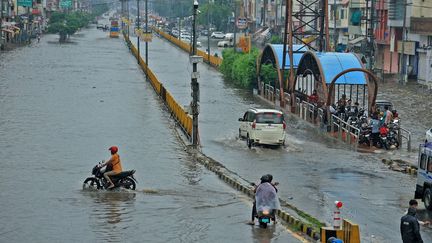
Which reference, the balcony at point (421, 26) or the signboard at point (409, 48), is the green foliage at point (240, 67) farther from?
the signboard at point (409, 48)

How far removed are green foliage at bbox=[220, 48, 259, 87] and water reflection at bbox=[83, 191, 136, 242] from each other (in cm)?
3777

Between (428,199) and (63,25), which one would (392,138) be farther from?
(63,25)

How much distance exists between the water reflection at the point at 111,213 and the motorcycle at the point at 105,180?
1.12 ft

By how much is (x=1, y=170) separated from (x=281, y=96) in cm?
2484

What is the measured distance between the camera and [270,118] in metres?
33.8

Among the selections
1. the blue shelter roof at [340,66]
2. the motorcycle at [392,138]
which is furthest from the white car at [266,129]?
the blue shelter roof at [340,66]

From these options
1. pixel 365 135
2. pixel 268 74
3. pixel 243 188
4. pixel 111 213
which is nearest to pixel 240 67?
pixel 268 74

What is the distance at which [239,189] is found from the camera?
2417 cm

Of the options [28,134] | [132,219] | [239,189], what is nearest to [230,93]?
[28,134]

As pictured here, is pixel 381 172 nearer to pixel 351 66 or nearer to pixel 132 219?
pixel 132 219

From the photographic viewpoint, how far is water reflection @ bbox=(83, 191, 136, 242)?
18016 mm

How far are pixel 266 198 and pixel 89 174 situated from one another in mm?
8234

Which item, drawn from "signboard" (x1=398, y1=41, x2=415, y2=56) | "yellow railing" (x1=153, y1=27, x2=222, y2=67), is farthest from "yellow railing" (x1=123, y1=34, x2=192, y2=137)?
"yellow railing" (x1=153, y1=27, x2=222, y2=67)

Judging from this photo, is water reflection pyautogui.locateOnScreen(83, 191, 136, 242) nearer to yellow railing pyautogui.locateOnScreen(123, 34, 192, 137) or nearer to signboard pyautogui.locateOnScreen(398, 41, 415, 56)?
yellow railing pyautogui.locateOnScreen(123, 34, 192, 137)
